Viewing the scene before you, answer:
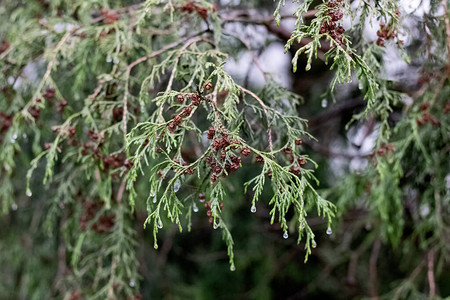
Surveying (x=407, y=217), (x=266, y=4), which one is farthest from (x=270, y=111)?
(x=266, y=4)

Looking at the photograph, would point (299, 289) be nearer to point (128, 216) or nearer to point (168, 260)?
point (168, 260)

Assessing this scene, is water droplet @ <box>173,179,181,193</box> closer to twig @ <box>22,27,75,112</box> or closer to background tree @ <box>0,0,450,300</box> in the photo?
background tree @ <box>0,0,450,300</box>

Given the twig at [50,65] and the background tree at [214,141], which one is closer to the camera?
the background tree at [214,141]

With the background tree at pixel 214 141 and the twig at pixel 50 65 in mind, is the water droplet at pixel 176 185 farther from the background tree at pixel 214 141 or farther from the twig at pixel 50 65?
the twig at pixel 50 65

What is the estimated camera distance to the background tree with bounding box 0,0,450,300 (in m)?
1.42

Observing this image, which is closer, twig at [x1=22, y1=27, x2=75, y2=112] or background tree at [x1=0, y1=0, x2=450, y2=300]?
background tree at [x1=0, y1=0, x2=450, y2=300]

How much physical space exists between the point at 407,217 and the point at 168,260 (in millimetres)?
1864

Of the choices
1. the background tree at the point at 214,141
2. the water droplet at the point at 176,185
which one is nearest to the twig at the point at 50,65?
the background tree at the point at 214,141

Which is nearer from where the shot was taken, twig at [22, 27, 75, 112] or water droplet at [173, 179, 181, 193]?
water droplet at [173, 179, 181, 193]

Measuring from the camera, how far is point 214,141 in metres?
1.31

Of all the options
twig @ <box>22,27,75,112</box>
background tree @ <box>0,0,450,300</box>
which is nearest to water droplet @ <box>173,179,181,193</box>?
background tree @ <box>0,0,450,300</box>

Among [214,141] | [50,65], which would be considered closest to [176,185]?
[214,141]

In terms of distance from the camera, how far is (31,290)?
10.1ft

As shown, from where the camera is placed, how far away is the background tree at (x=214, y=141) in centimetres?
142
